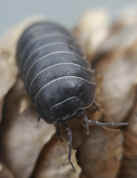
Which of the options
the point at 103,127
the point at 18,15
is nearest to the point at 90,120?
the point at 103,127

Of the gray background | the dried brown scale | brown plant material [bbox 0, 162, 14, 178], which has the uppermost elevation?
the dried brown scale

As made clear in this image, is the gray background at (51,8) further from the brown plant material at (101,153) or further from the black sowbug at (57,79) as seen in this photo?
the brown plant material at (101,153)

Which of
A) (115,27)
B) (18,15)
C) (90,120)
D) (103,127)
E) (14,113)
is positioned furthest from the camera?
(18,15)

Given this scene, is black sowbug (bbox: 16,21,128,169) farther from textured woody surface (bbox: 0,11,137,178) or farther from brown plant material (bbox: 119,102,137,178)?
brown plant material (bbox: 119,102,137,178)

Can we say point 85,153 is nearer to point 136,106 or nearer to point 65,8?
point 136,106

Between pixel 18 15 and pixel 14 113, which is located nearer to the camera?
pixel 14 113

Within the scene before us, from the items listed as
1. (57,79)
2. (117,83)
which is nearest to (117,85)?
(117,83)

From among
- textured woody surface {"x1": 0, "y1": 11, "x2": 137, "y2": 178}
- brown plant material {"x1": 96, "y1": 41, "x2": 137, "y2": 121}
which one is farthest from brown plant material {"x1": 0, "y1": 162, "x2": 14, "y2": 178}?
brown plant material {"x1": 96, "y1": 41, "x2": 137, "y2": 121}
